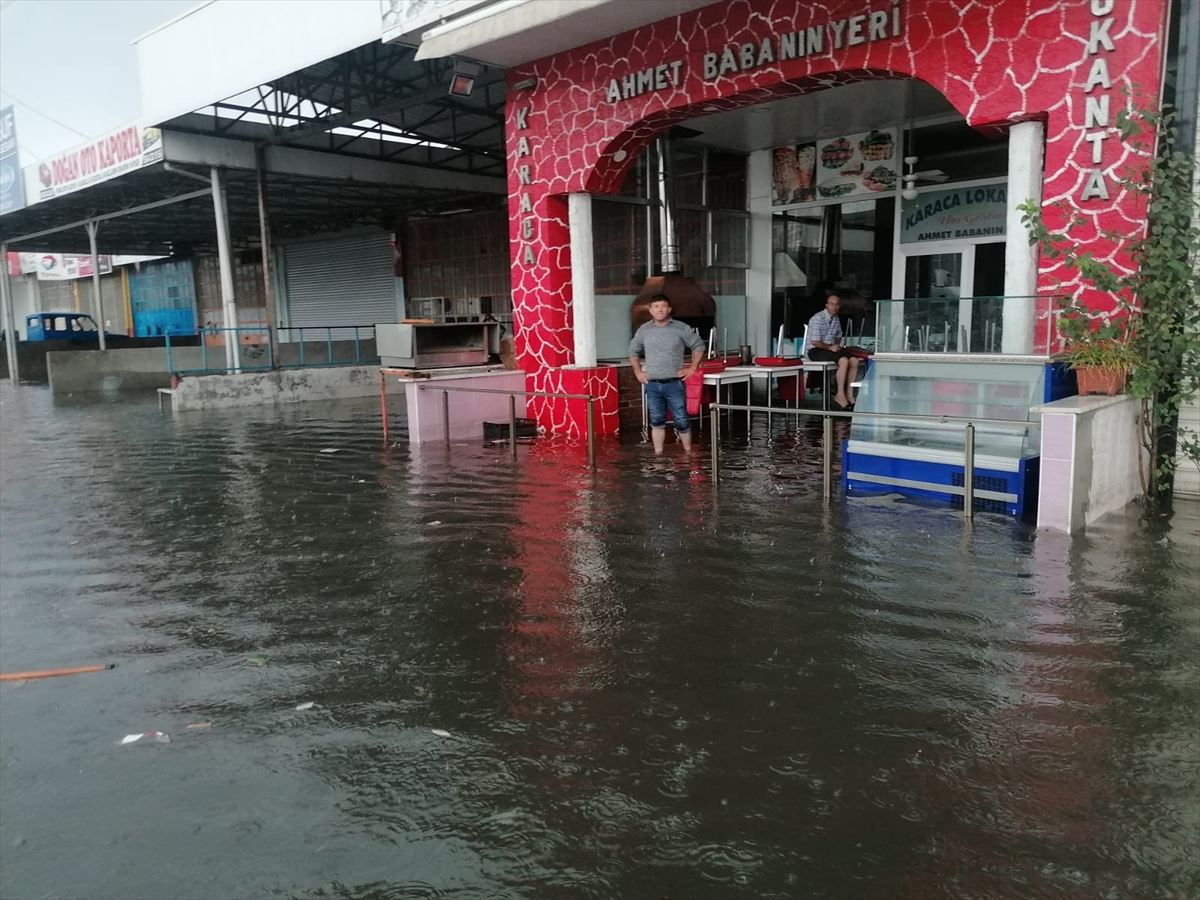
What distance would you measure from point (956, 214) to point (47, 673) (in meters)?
11.4

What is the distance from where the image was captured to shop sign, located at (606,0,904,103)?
7.76 meters

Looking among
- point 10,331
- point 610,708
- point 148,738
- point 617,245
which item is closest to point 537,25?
point 617,245

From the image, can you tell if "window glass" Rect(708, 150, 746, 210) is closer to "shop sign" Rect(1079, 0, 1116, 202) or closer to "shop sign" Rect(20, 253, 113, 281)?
"shop sign" Rect(1079, 0, 1116, 202)

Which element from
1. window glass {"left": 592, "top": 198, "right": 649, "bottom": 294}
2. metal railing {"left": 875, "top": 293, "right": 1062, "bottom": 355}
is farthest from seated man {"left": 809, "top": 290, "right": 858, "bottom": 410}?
metal railing {"left": 875, "top": 293, "right": 1062, "bottom": 355}

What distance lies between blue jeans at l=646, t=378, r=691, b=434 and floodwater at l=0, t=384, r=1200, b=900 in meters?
2.49

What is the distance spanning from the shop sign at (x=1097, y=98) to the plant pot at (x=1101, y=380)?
1.28m

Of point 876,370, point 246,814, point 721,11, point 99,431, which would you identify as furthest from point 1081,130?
point 99,431

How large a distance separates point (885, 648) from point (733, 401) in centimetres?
830

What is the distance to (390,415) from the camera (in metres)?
15.2

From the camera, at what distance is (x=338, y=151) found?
18.0m

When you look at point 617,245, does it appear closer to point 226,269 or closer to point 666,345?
point 666,345

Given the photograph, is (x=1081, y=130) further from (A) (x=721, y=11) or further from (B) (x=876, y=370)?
(A) (x=721, y=11)

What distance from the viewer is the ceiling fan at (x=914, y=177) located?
463 inches

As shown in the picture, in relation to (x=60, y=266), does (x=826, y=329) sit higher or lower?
lower
